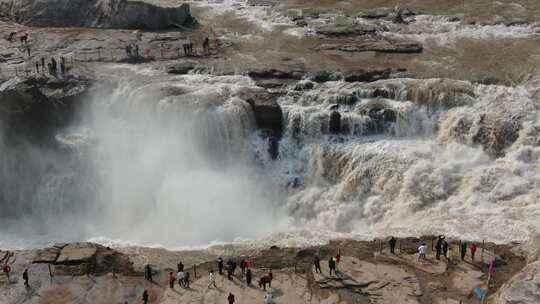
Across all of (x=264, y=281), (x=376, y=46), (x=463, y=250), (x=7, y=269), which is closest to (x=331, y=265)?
(x=264, y=281)

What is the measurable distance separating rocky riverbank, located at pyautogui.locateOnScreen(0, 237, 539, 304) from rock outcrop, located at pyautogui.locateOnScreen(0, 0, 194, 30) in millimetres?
29798

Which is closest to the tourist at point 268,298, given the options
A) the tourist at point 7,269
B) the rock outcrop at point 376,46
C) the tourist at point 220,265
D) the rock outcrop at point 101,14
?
the tourist at point 220,265

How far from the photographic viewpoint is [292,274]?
28.0 metres

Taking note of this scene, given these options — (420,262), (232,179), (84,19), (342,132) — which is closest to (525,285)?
(420,262)

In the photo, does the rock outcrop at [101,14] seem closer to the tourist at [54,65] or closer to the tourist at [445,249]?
the tourist at [54,65]

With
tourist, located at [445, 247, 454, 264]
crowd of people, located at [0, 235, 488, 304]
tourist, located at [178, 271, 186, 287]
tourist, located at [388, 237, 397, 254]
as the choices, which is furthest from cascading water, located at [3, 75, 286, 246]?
tourist, located at [445, 247, 454, 264]

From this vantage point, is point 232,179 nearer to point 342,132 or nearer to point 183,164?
point 183,164

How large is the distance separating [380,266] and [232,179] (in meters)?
14.1

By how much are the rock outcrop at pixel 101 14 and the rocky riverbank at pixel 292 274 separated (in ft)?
97.8

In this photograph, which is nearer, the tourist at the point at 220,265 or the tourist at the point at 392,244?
the tourist at the point at 220,265

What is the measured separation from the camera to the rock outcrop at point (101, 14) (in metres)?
54.8

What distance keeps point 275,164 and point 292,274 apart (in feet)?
41.3

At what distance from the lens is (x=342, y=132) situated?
129 feet

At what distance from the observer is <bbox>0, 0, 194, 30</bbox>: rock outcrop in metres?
54.8
